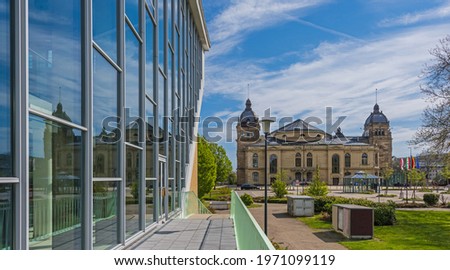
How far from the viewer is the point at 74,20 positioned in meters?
6.45

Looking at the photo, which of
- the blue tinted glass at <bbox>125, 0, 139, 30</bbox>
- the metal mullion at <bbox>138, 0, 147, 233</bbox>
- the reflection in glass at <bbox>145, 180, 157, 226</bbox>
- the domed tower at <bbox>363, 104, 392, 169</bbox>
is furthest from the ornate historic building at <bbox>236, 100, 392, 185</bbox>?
the blue tinted glass at <bbox>125, 0, 139, 30</bbox>

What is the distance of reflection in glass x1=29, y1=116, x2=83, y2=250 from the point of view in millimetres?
5219

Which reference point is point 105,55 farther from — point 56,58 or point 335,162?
point 335,162

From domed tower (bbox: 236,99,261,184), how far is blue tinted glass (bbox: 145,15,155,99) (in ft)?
317

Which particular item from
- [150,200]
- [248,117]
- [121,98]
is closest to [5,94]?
[121,98]

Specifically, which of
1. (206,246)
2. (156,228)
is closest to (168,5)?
(156,228)

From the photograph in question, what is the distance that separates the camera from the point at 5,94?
4.45m

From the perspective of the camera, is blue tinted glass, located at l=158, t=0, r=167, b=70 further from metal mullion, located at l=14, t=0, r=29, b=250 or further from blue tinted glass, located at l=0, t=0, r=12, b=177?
blue tinted glass, located at l=0, t=0, r=12, b=177

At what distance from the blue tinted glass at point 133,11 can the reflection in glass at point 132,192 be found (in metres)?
2.87

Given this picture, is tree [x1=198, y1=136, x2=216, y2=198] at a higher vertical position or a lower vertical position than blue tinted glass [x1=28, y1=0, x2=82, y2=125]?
lower

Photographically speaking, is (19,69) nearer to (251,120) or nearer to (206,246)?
→ (206,246)

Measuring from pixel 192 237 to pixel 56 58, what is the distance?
6.80 m

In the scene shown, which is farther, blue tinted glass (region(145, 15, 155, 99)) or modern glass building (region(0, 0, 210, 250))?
blue tinted glass (region(145, 15, 155, 99))
